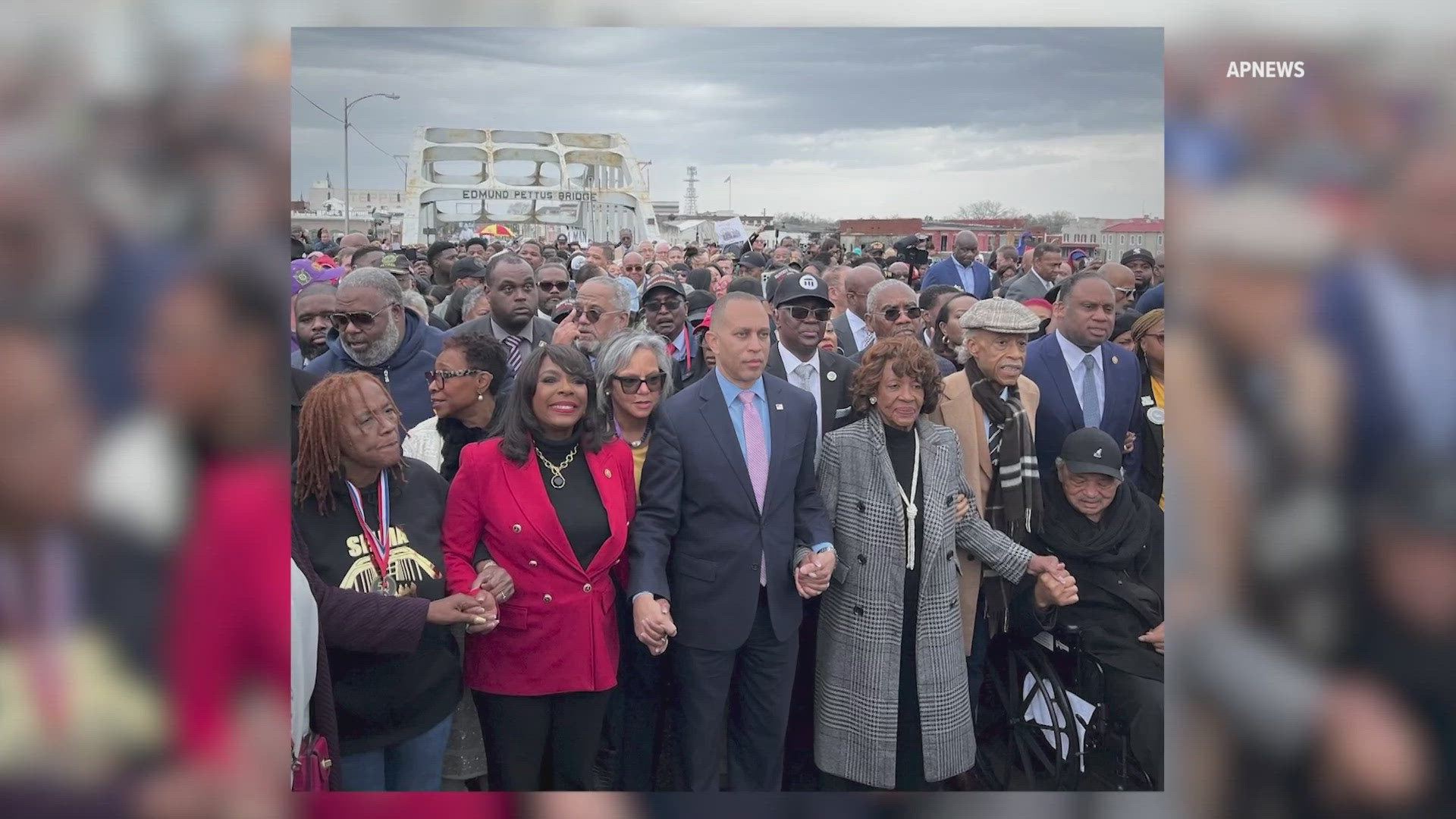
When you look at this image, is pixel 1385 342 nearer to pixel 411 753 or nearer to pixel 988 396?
pixel 988 396

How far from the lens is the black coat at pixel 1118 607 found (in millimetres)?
3645

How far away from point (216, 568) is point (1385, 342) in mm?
2822

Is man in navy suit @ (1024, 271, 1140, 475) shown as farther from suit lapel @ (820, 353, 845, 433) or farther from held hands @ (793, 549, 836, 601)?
held hands @ (793, 549, 836, 601)

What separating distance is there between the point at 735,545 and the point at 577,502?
53 cm

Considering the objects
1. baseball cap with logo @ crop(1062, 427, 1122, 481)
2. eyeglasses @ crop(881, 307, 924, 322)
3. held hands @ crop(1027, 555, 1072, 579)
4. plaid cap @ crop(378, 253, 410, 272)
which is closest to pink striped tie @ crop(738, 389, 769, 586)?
held hands @ crop(1027, 555, 1072, 579)

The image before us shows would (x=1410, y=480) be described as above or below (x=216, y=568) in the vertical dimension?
above

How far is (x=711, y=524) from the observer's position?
11.7ft

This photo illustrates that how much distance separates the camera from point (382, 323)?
4793 mm

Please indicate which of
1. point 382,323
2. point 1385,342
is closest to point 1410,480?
point 1385,342

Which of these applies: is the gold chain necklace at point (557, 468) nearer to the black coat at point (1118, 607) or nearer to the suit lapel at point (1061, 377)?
the black coat at point (1118, 607)

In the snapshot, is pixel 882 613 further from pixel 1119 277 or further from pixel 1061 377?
pixel 1119 277

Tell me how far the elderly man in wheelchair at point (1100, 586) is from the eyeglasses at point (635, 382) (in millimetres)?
1484

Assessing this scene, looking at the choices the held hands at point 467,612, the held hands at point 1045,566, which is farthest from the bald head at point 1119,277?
the held hands at point 467,612

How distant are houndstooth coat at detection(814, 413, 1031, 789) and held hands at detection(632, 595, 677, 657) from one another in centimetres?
68
